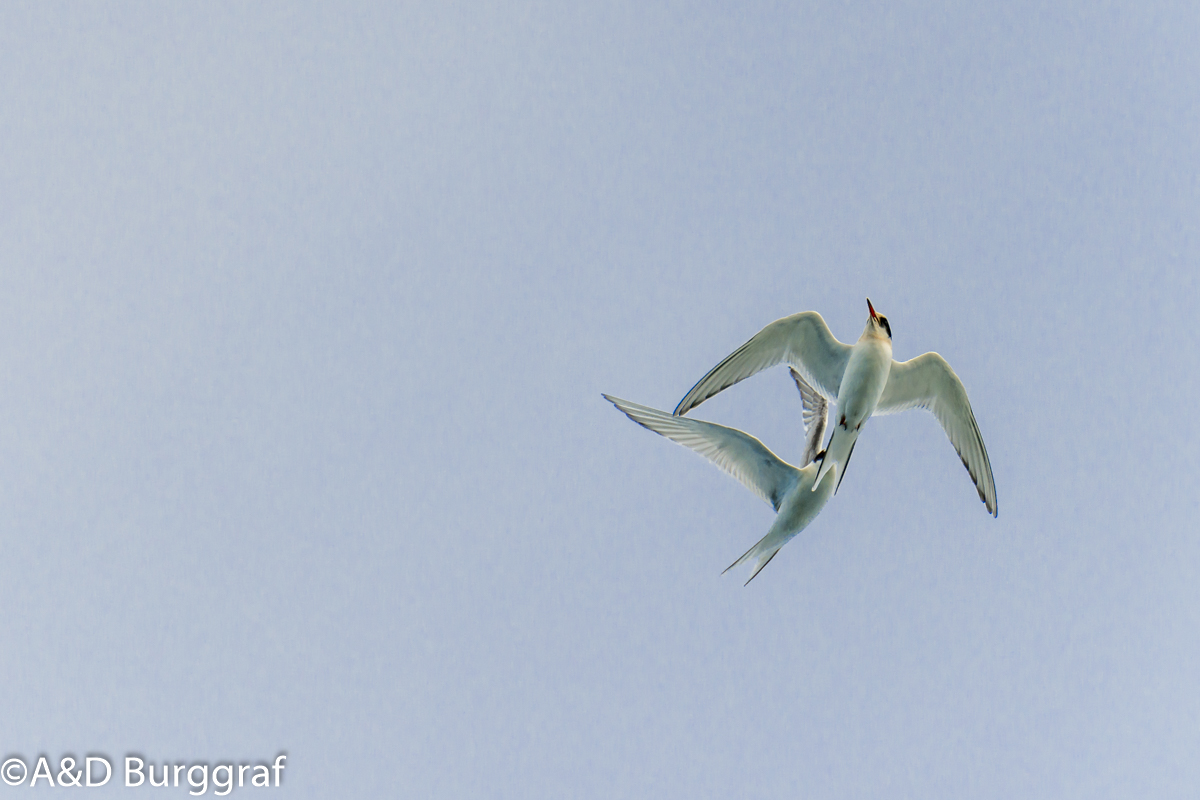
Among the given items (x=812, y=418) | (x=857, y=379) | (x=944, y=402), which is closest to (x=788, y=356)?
(x=857, y=379)

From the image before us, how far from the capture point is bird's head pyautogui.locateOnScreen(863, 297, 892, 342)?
16375 mm

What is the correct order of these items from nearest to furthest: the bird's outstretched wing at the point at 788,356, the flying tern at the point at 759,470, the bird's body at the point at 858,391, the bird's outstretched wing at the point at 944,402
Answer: the bird's body at the point at 858,391
the bird's outstretched wing at the point at 788,356
the bird's outstretched wing at the point at 944,402
the flying tern at the point at 759,470

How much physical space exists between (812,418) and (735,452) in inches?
110

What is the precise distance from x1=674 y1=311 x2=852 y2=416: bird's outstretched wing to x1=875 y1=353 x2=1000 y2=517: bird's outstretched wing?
3.32ft

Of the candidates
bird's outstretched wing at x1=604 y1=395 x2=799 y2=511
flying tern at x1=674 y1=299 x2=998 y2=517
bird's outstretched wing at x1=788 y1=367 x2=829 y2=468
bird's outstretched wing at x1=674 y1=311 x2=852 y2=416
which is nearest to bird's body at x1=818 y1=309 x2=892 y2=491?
flying tern at x1=674 y1=299 x2=998 y2=517

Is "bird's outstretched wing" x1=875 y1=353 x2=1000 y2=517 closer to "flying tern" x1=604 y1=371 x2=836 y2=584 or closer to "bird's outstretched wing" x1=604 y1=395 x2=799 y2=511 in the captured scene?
"flying tern" x1=604 y1=371 x2=836 y2=584

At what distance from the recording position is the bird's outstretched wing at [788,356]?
16.3m

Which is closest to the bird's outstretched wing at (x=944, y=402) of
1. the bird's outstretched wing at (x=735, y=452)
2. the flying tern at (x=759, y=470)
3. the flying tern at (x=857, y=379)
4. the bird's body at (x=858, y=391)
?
the flying tern at (x=857, y=379)

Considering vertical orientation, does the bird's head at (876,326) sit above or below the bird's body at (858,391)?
above

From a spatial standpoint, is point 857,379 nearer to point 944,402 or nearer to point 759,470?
point 944,402

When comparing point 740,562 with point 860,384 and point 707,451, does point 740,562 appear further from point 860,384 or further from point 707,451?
point 860,384

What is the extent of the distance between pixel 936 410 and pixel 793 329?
310 cm

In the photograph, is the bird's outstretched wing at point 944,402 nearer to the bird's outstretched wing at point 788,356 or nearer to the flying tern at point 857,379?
the flying tern at point 857,379

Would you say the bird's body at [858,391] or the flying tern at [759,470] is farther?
the flying tern at [759,470]
